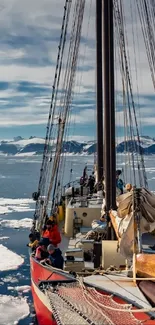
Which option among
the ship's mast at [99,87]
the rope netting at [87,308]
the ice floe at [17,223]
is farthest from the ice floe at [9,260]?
the rope netting at [87,308]

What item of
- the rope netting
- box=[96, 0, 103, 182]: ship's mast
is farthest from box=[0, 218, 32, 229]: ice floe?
the rope netting

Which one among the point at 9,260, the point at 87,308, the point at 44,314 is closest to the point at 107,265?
the point at 44,314

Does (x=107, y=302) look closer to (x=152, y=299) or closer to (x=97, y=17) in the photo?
(x=152, y=299)

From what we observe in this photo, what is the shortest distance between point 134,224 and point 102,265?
1.88 m

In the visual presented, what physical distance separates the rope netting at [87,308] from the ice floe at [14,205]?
2941cm

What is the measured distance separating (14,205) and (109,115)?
28496 millimetres

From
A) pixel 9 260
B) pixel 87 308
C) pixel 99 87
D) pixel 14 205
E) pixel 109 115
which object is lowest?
pixel 87 308

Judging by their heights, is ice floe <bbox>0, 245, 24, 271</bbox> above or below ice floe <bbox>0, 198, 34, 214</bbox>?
below

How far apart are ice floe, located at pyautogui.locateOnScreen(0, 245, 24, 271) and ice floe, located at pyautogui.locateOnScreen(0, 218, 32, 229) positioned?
21.6ft

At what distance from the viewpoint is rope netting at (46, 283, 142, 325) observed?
5.71m

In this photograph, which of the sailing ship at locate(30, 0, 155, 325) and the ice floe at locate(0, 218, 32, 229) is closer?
the sailing ship at locate(30, 0, 155, 325)

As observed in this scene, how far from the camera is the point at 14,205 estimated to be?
131 feet

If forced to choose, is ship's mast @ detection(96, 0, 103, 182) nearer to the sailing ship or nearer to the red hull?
the sailing ship

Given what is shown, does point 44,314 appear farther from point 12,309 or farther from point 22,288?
point 22,288
